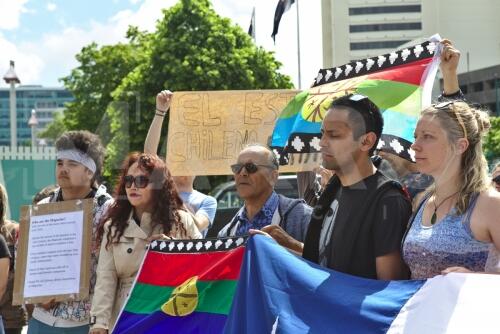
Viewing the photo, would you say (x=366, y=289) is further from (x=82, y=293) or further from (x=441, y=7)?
(x=441, y=7)

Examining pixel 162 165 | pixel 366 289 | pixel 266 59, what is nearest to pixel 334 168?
pixel 366 289

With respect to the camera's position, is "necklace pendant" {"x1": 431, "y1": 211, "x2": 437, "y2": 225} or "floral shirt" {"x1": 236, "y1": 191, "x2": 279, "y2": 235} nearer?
"necklace pendant" {"x1": 431, "y1": 211, "x2": 437, "y2": 225}

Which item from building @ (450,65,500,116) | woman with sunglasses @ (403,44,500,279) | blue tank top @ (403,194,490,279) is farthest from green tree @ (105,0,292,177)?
building @ (450,65,500,116)

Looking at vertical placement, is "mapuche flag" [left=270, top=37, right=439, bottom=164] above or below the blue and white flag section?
above

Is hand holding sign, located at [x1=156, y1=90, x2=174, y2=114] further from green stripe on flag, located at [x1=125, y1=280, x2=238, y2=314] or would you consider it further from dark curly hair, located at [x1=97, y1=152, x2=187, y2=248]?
green stripe on flag, located at [x1=125, y1=280, x2=238, y2=314]

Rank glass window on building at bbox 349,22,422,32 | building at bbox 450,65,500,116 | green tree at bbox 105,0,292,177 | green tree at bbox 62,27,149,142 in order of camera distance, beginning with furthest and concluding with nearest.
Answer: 1. building at bbox 450,65,500,116
2. glass window on building at bbox 349,22,422,32
3. green tree at bbox 62,27,149,142
4. green tree at bbox 105,0,292,177

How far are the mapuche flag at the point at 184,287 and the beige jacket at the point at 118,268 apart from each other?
0.36ft

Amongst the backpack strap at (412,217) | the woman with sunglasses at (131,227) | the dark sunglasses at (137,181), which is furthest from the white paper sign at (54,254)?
the backpack strap at (412,217)

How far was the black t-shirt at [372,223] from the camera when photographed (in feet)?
11.0

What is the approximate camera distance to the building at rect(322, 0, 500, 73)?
145 feet

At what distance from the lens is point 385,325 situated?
320cm

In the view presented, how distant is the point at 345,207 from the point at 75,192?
1.80 meters

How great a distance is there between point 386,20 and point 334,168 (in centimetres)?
4465

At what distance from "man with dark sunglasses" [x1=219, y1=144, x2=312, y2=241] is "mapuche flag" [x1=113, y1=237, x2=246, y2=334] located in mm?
285
